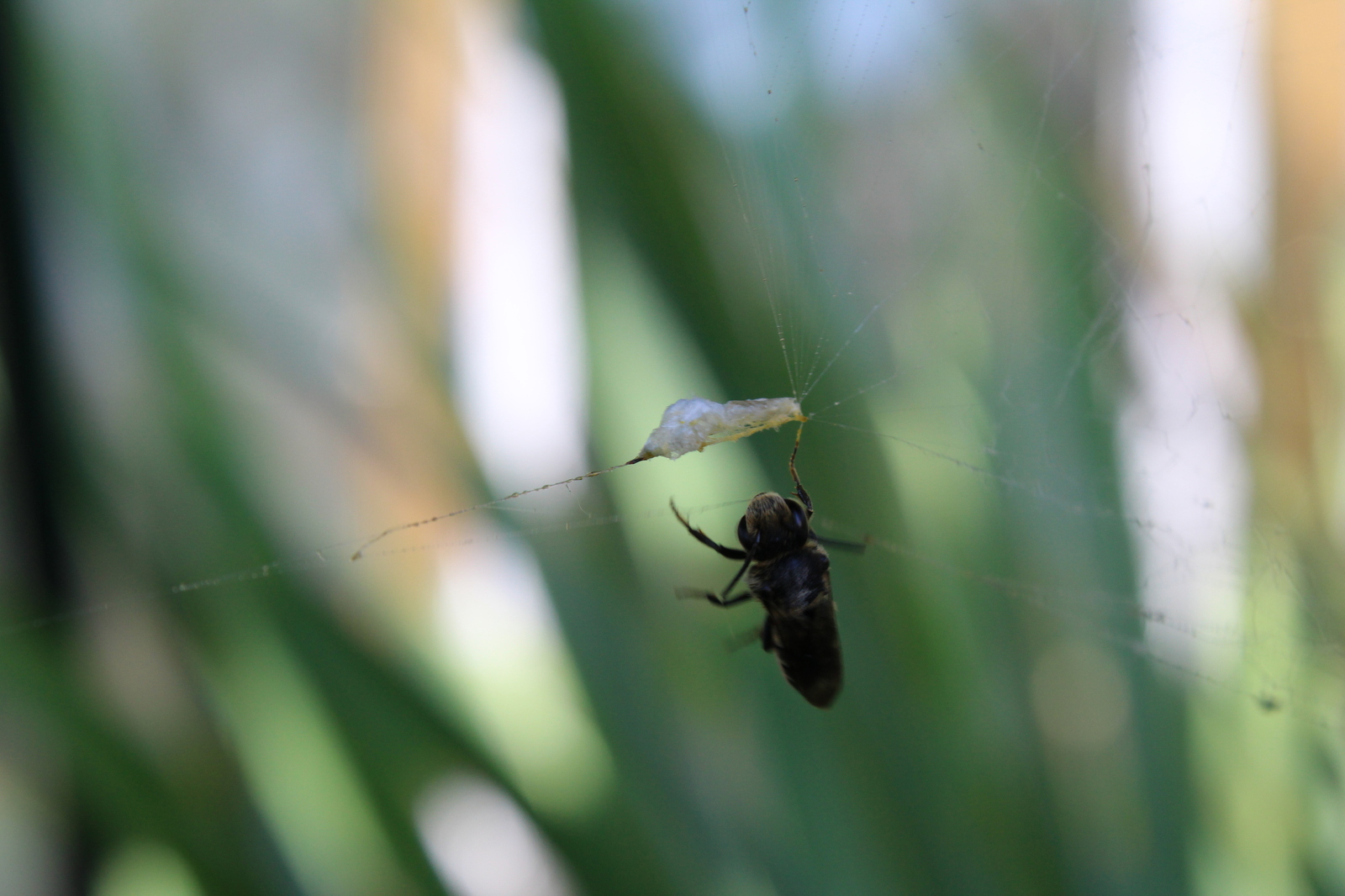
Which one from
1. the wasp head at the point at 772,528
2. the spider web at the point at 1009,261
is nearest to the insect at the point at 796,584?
the wasp head at the point at 772,528

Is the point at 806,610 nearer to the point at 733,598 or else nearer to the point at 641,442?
the point at 733,598

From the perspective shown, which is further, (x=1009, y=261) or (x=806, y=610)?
(x=1009, y=261)

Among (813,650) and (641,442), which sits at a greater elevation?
(641,442)

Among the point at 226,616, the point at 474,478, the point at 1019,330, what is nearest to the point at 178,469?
the point at 226,616

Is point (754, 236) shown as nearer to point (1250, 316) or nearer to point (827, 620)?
point (827, 620)

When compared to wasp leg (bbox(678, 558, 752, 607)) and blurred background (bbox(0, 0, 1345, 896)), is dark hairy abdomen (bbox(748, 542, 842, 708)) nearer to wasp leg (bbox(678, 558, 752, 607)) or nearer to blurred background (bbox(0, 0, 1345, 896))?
wasp leg (bbox(678, 558, 752, 607))

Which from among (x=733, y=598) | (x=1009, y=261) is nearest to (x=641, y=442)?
(x=733, y=598)
